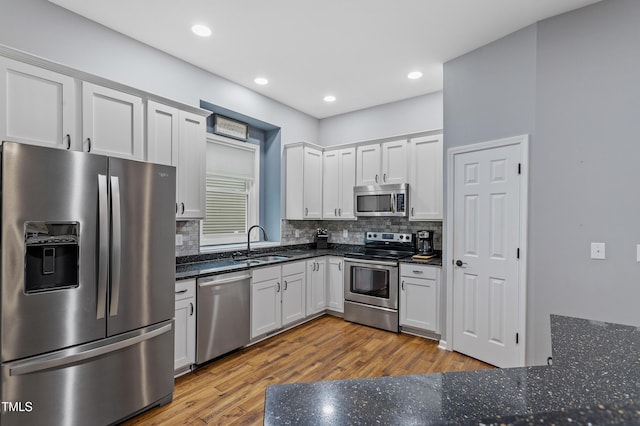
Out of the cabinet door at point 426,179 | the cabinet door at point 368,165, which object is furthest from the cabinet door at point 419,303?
the cabinet door at point 368,165

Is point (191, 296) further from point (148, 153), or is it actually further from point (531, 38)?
point (531, 38)

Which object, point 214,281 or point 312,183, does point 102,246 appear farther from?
point 312,183

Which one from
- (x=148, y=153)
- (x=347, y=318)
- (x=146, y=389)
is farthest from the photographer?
(x=347, y=318)

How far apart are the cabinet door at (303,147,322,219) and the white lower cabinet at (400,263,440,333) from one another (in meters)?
1.59

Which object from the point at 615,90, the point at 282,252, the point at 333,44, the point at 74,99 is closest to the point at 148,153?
the point at 74,99

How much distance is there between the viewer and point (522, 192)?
8.73 ft

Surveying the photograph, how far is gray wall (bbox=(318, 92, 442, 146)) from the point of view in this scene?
413 cm

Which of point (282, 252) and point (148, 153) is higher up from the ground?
point (148, 153)

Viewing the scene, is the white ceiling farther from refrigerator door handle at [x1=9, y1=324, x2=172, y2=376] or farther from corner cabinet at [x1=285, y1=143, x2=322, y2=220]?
refrigerator door handle at [x1=9, y1=324, x2=172, y2=376]

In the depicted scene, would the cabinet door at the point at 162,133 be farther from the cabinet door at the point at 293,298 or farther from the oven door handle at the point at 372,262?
the oven door handle at the point at 372,262

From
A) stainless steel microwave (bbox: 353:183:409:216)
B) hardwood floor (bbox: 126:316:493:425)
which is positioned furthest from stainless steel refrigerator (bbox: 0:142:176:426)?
stainless steel microwave (bbox: 353:183:409:216)

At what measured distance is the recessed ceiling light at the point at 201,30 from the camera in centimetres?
264

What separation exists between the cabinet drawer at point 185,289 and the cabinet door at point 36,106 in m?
1.29

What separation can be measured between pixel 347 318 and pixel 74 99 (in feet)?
12.0
